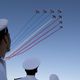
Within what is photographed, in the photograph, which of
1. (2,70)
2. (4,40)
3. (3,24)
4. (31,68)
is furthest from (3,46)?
(31,68)

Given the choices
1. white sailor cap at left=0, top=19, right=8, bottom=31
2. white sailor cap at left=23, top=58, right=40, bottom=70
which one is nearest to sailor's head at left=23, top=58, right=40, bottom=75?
white sailor cap at left=23, top=58, right=40, bottom=70

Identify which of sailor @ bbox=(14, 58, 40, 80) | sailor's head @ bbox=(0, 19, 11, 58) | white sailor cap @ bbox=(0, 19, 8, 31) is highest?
white sailor cap @ bbox=(0, 19, 8, 31)

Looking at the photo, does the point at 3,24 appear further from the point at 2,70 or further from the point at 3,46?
the point at 2,70

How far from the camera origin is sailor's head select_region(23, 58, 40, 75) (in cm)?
609

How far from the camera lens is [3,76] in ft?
7.63

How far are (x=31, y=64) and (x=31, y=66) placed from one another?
0.21m

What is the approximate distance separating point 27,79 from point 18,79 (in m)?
0.25

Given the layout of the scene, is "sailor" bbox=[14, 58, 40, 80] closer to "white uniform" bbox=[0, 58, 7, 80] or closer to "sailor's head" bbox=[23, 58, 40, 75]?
"sailor's head" bbox=[23, 58, 40, 75]

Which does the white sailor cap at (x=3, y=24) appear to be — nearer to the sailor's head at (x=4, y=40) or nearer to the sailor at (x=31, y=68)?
the sailor's head at (x=4, y=40)

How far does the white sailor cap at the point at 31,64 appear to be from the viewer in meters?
6.37

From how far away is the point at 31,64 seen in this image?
6.57 meters

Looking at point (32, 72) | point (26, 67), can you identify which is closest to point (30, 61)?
point (26, 67)

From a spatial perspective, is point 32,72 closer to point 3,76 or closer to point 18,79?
point 18,79

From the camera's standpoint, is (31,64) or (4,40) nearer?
(4,40)
